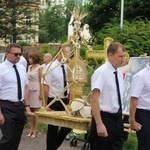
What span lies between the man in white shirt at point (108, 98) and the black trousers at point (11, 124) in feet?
4.71

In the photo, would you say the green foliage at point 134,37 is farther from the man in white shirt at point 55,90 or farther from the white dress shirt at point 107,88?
the white dress shirt at point 107,88

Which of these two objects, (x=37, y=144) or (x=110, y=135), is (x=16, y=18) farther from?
(x=110, y=135)

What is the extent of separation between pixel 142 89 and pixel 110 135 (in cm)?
77

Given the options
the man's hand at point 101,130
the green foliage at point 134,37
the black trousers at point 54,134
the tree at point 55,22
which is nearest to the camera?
the man's hand at point 101,130

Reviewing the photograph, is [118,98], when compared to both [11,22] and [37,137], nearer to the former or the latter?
[37,137]

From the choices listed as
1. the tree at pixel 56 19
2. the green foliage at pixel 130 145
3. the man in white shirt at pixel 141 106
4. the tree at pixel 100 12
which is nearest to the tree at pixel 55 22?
the tree at pixel 56 19

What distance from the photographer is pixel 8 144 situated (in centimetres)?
590

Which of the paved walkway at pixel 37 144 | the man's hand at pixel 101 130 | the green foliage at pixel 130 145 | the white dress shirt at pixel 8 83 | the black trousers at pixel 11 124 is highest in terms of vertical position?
the white dress shirt at pixel 8 83

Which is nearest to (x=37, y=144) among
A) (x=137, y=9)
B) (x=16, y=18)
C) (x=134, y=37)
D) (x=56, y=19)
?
(x=134, y=37)

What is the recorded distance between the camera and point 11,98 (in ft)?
19.5

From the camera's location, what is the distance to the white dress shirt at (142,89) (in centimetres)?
522

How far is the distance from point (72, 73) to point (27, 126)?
4.21 metres

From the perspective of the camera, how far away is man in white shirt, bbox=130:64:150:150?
5.23 m

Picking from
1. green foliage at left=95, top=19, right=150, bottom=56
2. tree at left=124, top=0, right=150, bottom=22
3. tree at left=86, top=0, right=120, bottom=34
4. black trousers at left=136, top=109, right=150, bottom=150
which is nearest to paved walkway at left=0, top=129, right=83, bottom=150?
black trousers at left=136, top=109, right=150, bottom=150
